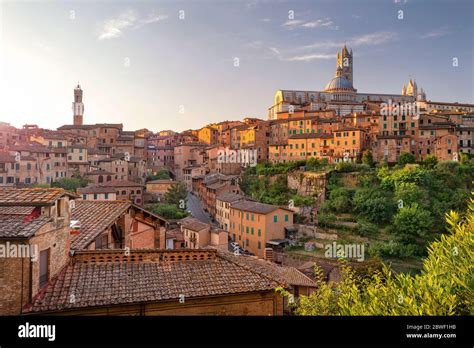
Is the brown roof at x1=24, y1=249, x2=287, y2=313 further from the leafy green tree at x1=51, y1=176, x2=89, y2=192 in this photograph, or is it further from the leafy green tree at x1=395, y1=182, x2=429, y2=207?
the leafy green tree at x1=395, y1=182, x2=429, y2=207

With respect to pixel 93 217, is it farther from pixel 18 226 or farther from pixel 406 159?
pixel 406 159

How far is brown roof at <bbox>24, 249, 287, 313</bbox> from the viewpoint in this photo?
4176 mm

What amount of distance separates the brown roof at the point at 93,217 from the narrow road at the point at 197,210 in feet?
71.1

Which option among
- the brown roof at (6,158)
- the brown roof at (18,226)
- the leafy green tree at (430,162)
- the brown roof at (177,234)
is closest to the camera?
the brown roof at (18,226)

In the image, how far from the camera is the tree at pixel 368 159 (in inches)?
1298

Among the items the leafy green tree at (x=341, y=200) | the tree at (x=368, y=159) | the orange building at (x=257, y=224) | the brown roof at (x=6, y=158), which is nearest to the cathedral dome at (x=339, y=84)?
the tree at (x=368, y=159)

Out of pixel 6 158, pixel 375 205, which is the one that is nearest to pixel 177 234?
pixel 6 158

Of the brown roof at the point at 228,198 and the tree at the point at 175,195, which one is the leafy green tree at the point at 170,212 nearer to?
the tree at the point at 175,195

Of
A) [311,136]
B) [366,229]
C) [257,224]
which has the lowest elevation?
[366,229]

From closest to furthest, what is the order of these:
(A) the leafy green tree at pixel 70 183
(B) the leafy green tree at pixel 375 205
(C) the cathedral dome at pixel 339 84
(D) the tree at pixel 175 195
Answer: (A) the leafy green tree at pixel 70 183
(B) the leafy green tree at pixel 375 205
(D) the tree at pixel 175 195
(C) the cathedral dome at pixel 339 84

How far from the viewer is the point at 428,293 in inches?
127

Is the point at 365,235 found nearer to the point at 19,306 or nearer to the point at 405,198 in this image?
the point at 405,198

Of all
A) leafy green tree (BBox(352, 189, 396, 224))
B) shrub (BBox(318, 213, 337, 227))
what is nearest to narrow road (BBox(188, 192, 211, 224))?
shrub (BBox(318, 213, 337, 227))

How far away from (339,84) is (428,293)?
203 ft
